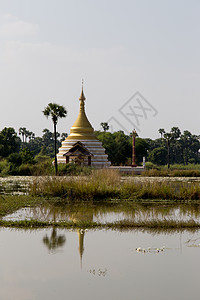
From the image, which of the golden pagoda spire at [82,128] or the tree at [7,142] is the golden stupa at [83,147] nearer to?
the golden pagoda spire at [82,128]

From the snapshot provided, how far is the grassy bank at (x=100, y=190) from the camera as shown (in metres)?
17.6

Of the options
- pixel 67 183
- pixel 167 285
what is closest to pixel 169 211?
pixel 67 183

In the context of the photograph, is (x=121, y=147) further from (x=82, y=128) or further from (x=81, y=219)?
(x=81, y=219)

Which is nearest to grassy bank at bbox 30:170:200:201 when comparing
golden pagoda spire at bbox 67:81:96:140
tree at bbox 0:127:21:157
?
golden pagoda spire at bbox 67:81:96:140

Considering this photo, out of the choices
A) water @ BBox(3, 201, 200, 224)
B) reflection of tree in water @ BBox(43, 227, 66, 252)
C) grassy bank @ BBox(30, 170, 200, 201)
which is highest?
grassy bank @ BBox(30, 170, 200, 201)

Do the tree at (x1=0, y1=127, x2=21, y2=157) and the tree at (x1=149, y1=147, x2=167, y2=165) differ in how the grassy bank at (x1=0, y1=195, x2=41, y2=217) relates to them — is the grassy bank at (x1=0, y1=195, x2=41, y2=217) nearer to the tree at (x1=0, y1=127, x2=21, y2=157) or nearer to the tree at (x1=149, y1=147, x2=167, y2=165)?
→ the tree at (x1=0, y1=127, x2=21, y2=157)

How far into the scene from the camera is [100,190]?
17.8 m

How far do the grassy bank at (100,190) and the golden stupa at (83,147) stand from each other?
2477 centimetres

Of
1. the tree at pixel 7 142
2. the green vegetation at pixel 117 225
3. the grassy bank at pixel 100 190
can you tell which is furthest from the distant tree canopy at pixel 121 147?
the green vegetation at pixel 117 225

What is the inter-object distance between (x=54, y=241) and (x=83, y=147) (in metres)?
34.7

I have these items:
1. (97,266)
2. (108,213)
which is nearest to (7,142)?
(108,213)

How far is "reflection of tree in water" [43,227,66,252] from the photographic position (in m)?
9.31

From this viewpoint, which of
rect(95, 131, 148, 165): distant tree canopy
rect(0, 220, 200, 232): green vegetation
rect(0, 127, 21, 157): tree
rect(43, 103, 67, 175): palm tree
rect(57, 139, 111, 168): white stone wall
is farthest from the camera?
rect(95, 131, 148, 165): distant tree canopy

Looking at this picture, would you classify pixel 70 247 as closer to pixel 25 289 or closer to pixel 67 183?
pixel 25 289
